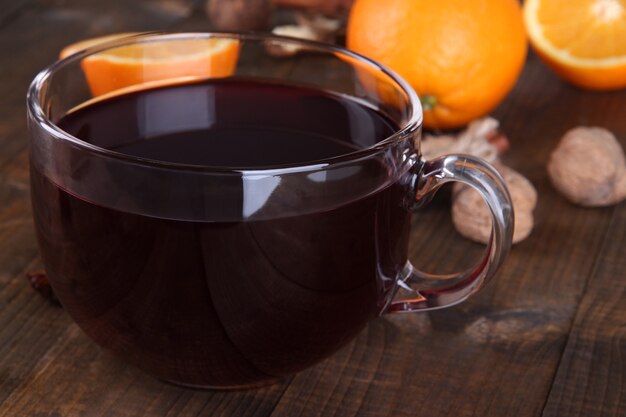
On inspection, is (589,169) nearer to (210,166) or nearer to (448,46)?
(448,46)

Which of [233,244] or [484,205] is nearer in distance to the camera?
[233,244]

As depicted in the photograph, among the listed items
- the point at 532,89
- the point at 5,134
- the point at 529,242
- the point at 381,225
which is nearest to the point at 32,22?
the point at 5,134

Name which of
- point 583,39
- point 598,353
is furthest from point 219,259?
point 583,39

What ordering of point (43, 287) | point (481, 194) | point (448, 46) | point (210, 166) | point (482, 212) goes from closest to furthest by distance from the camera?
1. point (210, 166)
2. point (481, 194)
3. point (43, 287)
4. point (482, 212)
5. point (448, 46)

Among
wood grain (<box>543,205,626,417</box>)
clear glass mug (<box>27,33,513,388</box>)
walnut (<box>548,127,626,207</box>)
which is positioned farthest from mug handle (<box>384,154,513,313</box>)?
walnut (<box>548,127,626,207</box>)

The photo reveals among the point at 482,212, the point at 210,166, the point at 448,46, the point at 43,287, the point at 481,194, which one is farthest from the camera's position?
the point at 448,46

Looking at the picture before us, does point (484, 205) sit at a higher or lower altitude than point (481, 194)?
lower

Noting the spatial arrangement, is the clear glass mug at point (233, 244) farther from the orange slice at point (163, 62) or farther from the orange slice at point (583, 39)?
the orange slice at point (583, 39)
